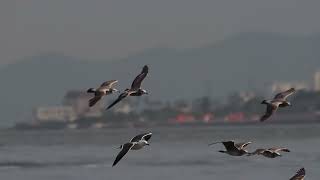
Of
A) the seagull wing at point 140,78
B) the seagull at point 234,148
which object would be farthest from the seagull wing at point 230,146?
the seagull wing at point 140,78

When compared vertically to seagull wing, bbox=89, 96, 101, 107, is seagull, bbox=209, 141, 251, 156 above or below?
below

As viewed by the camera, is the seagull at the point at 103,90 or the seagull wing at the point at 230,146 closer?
the seagull at the point at 103,90

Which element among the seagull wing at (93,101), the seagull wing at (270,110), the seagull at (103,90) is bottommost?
the seagull wing at (270,110)

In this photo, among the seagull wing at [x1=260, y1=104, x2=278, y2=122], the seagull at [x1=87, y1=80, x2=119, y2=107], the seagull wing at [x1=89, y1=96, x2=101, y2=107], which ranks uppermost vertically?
the seagull at [x1=87, y1=80, x2=119, y2=107]

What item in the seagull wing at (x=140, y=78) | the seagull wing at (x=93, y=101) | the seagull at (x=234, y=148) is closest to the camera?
the seagull wing at (x=93, y=101)

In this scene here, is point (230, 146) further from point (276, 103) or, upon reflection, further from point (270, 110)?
point (270, 110)

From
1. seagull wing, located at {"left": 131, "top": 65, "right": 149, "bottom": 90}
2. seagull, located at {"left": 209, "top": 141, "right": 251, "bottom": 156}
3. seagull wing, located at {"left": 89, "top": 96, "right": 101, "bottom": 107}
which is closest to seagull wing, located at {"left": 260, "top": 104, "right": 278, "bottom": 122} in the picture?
seagull, located at {"left": 209, "top": 141, "right": 251, "bottom": 156}

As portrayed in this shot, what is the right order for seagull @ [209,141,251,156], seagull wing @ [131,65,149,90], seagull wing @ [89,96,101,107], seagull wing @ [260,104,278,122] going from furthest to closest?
1. seagull wing @ [131,65,149,90]
2. seagull @ [209,141,251,156]
3. seagull wing @ [89,96,101,107]
4. seagull wing @ [260,104,278,122]

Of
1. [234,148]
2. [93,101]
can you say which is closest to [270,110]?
[234,148]

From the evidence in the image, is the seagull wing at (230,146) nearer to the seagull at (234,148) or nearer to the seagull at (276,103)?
the seagull at (234,148)

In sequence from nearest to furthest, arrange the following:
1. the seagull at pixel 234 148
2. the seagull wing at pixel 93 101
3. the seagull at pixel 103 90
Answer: the seagull wing at pixel 93 101 < the seagull at pixel 103 90 < the seagull at pixel 234 148

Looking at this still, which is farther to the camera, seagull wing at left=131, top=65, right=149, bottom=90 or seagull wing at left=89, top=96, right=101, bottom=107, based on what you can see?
seagull wing at left=131, top=65, right=149, bottom=90

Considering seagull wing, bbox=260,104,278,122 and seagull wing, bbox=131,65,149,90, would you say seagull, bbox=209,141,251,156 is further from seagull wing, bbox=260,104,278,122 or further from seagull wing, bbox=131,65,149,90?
seagull wing, bbox=131,65,149,90

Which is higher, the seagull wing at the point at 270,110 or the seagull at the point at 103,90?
the seagull at the point at 103,90
